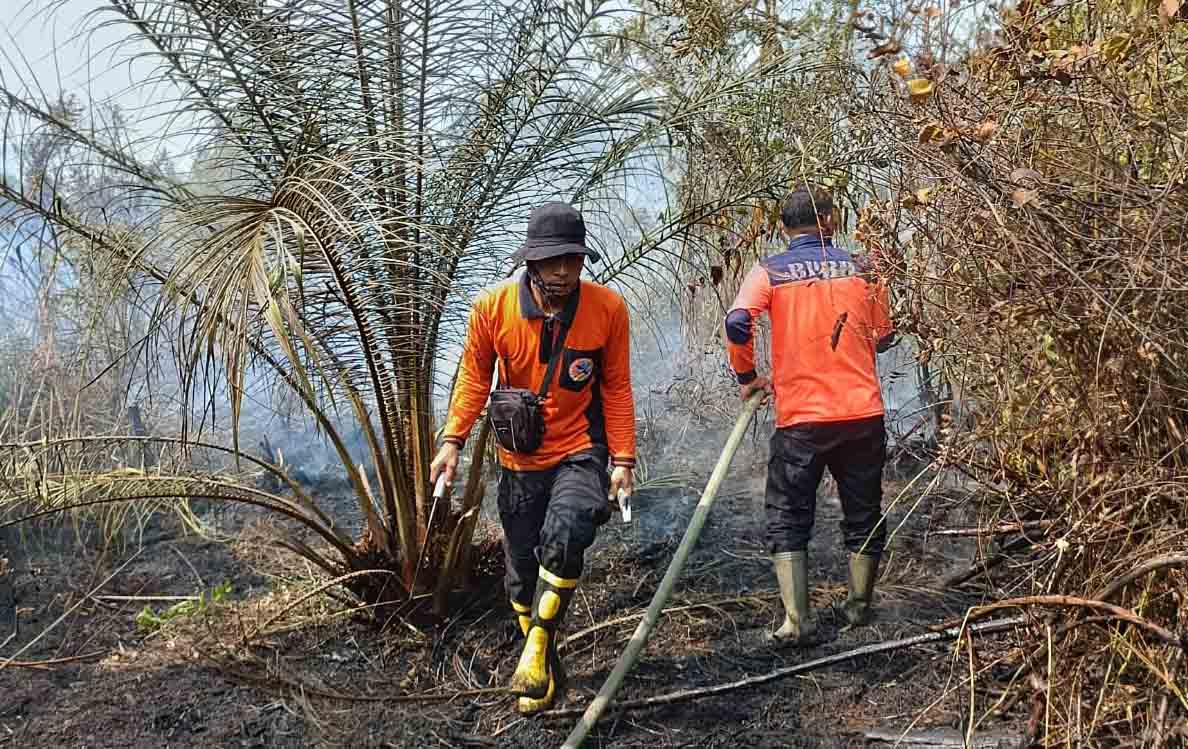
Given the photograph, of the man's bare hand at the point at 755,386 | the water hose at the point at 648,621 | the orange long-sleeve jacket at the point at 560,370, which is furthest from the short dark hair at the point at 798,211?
the orange long-sleeve jacket at the point at 560,370

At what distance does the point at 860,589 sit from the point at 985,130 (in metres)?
2.47

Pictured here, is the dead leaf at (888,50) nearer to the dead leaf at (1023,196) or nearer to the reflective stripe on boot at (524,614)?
the dead leaf at (1023,196)

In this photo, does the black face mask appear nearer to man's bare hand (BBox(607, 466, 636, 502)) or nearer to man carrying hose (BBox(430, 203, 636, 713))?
man carrying hose (BBox(430, 203, 636, 713))

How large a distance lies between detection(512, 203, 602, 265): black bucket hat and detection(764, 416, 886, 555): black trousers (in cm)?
140

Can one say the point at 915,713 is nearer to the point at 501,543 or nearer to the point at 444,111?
the point at 501,543

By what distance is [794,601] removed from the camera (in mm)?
4066

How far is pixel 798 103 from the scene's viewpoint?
4234mm

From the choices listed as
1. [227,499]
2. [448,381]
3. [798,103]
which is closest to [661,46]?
[798,103]

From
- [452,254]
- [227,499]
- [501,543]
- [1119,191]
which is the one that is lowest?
[501,543]

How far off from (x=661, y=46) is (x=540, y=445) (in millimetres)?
2633

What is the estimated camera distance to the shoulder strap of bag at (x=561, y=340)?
3492mm

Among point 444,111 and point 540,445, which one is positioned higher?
point 444,111

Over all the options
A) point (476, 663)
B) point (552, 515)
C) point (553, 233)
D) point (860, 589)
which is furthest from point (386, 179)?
point (860, 589)

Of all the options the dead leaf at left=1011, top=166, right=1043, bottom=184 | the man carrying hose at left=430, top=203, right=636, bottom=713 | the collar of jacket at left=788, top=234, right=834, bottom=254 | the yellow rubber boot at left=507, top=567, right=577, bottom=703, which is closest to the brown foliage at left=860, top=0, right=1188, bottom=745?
the dead leaf at left=1011, top=166, right=1043, bottom=184
